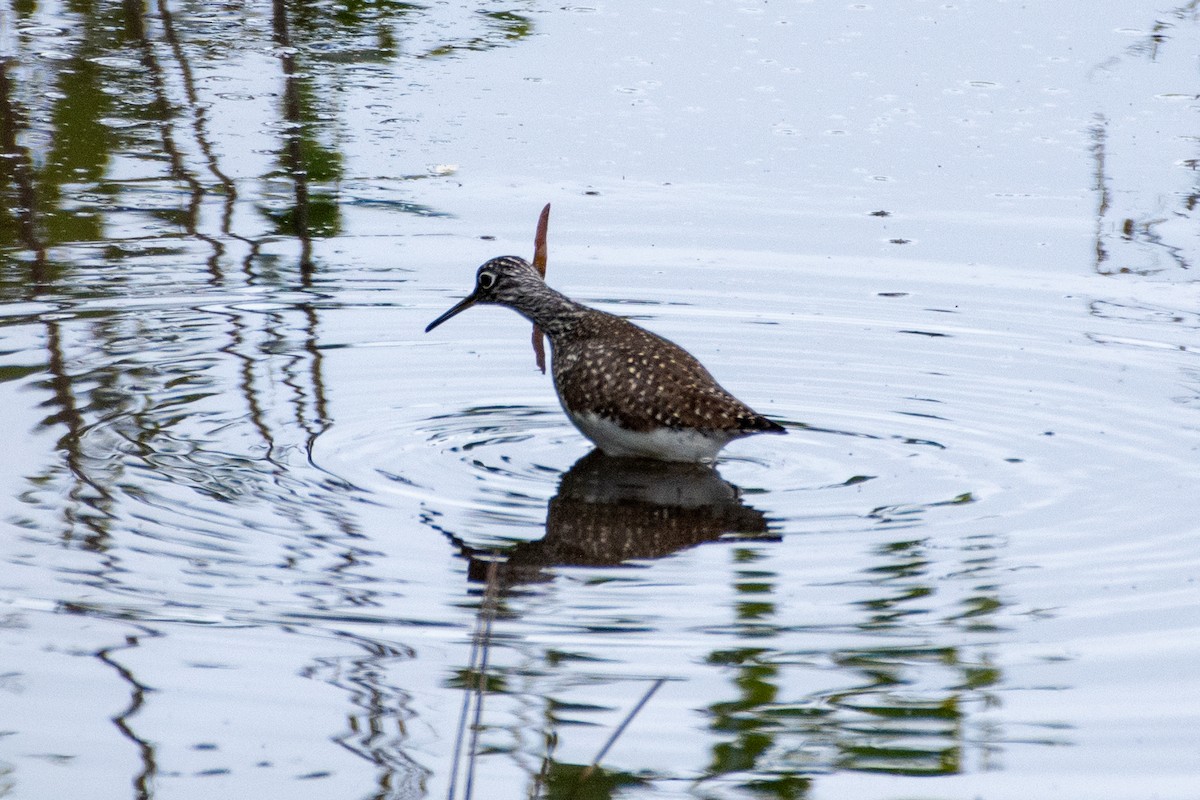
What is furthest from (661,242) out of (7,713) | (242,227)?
(7,713)

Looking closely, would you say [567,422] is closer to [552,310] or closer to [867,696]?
[552,310]

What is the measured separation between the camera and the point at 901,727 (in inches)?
192

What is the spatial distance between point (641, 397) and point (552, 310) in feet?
3.10

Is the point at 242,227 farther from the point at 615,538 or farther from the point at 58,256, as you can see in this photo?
the point at 615,538

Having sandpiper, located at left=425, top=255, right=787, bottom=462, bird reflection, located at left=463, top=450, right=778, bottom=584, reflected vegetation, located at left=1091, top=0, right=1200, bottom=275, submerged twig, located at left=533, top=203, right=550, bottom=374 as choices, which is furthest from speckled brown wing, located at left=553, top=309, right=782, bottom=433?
reflected vegetation, located at left=1091, top=0, right=1200, bottom=275

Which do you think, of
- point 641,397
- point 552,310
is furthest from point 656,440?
point 552,310

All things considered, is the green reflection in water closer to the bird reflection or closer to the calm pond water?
the calm pond water

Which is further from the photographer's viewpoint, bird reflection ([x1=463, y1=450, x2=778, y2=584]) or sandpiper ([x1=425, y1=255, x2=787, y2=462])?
sandpiper ([x1=425, y1=255, x2=787, y2=462])

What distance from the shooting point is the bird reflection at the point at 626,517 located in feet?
20.6

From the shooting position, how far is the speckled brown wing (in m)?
7.28

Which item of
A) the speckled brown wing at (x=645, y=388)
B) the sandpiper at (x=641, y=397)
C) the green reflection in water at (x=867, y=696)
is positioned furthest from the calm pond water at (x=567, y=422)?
the speckled brown wing at (x=645, y=388)

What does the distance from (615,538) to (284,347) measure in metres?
2.46

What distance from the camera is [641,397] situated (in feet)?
24.3

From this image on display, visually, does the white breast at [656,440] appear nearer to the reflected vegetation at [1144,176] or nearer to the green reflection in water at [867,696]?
the green reflection in water at [867,696]
